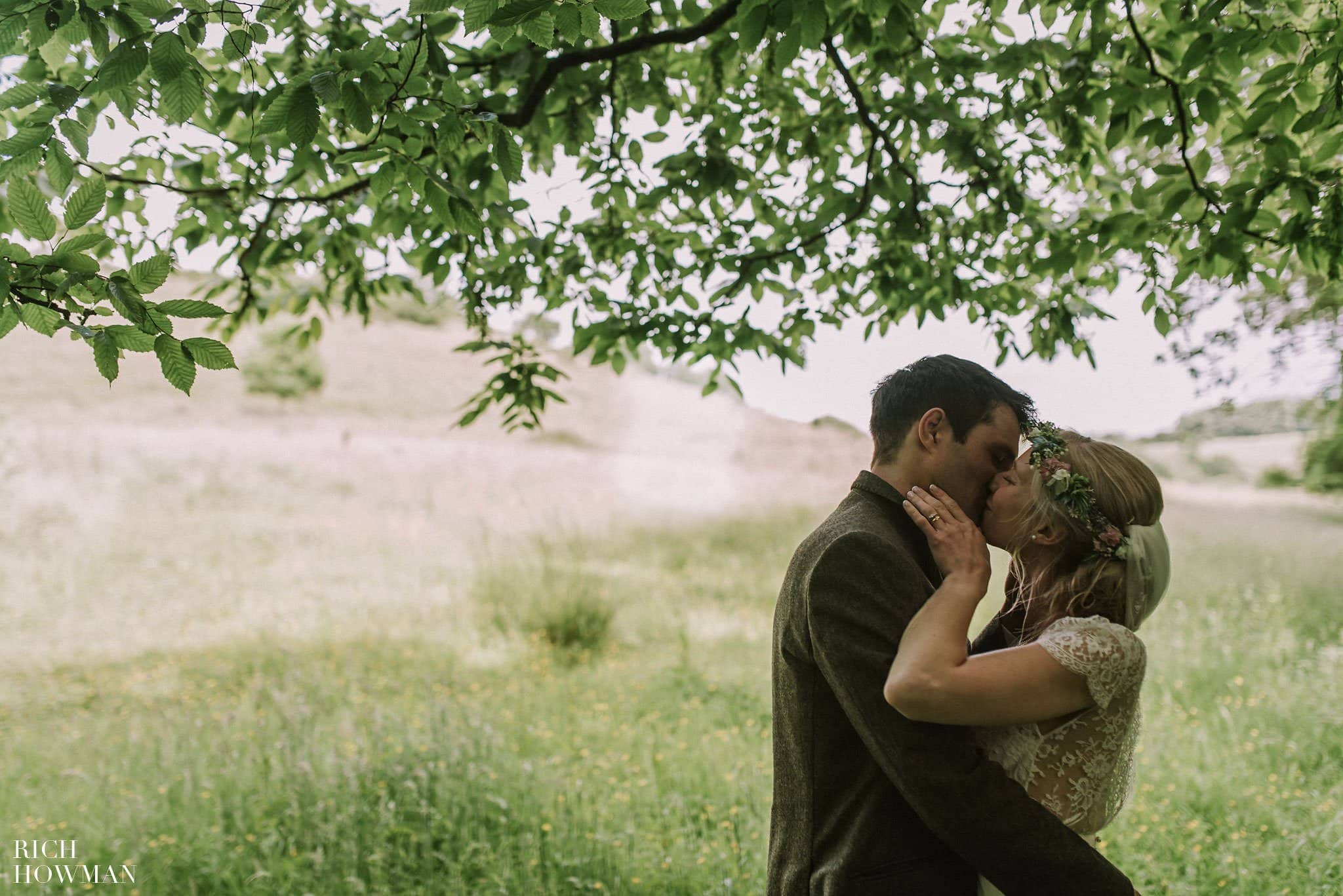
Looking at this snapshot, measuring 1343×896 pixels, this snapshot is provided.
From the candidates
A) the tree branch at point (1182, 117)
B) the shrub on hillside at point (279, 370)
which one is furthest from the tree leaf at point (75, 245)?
the shrub on hillside at point (279, 370)

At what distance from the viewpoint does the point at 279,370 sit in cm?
2894

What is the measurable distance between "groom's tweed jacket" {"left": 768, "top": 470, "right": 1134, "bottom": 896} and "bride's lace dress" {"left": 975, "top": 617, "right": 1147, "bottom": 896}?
102mm

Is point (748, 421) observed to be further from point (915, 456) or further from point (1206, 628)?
point (915, 456)

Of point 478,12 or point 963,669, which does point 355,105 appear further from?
point 963,669

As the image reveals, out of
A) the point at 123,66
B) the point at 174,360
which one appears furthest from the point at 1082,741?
the point at 123,66

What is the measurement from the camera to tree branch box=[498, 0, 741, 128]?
11.2 feet

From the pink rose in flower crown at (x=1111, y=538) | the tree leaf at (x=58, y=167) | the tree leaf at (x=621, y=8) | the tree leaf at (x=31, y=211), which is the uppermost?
the tree leaf at (x=621, y=8)

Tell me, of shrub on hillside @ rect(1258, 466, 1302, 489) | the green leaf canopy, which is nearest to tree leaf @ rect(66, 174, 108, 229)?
the green leaf canopy

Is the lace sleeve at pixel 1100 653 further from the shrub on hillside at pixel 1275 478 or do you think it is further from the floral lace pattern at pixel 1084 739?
the shrub on hillside at pixel 1275 478

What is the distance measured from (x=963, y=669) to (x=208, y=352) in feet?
5.71

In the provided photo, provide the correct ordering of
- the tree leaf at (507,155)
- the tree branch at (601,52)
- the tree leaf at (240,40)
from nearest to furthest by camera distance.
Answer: the tree leaf at (240,40) → the tree leaf at (507,155) → the tree branch at (601,52)

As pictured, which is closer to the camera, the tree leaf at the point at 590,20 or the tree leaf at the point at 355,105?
the tree leaf at the point at 590,20

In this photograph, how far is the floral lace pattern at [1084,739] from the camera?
1864 millimetres

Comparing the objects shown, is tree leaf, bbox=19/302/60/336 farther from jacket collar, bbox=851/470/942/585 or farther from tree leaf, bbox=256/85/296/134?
jacket collar, bbox=851/470/942/585
